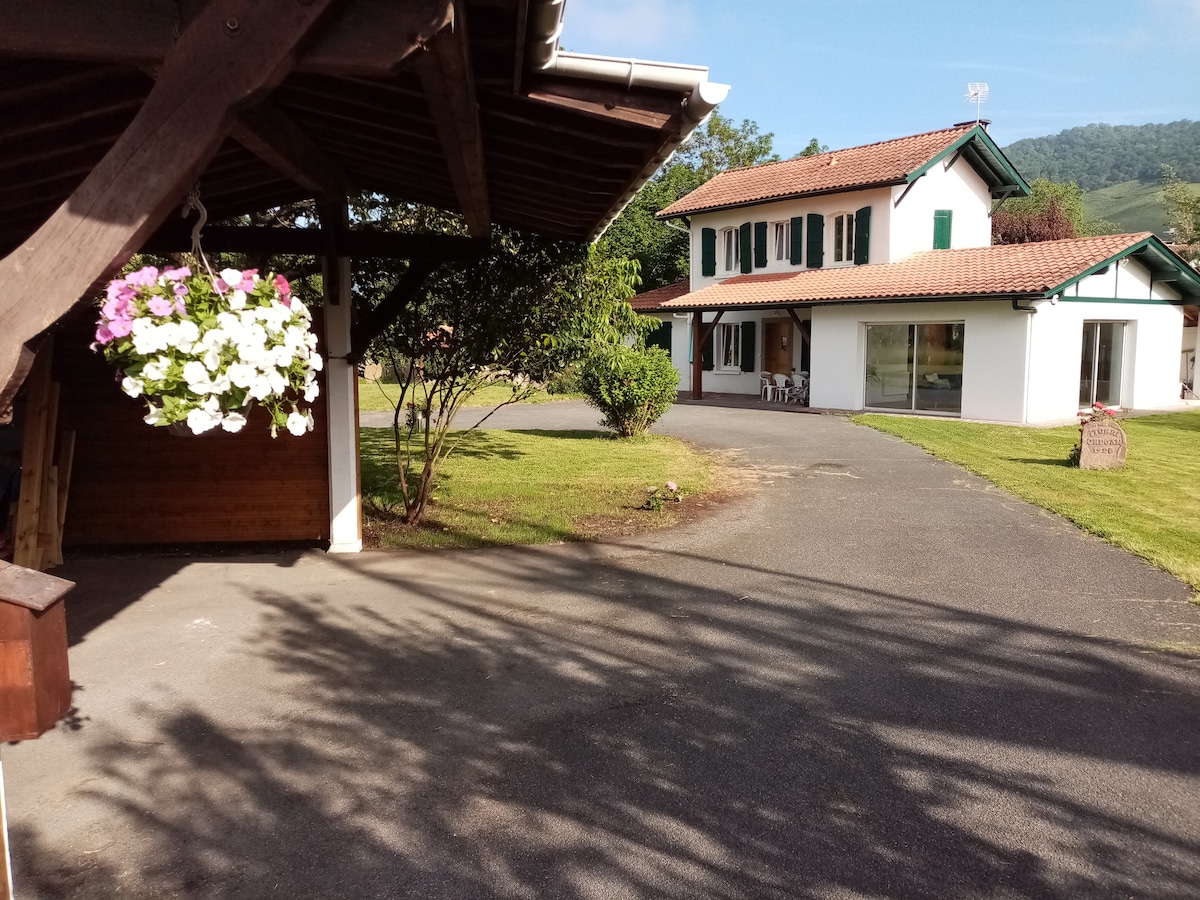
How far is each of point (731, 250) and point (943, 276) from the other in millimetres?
7667

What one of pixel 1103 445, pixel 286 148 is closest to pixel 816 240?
pixel 1103 445

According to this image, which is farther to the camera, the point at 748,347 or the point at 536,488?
the point at 748,347

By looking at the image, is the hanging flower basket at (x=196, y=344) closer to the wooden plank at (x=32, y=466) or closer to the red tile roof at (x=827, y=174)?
the wooden plank at (x=32, y=466)

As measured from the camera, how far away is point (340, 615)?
6.09 meters

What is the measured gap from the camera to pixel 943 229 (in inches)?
894

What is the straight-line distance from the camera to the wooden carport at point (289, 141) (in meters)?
2.50

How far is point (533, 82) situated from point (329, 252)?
11.9 ft

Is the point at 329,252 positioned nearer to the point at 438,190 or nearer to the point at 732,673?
the point at 438,190

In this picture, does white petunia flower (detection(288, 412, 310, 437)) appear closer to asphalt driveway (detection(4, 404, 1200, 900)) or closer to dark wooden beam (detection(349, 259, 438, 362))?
asphalt driveway (detection(4, 404, 1200, 900))

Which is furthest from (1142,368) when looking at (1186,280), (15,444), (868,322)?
(15,444)

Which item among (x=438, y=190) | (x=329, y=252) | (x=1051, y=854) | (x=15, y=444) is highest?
(x=438, y=190)

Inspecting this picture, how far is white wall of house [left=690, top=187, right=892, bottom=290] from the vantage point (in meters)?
21.7

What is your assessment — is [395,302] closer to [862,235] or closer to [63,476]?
[63,476]

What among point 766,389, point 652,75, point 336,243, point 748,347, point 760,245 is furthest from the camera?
point 748,347
